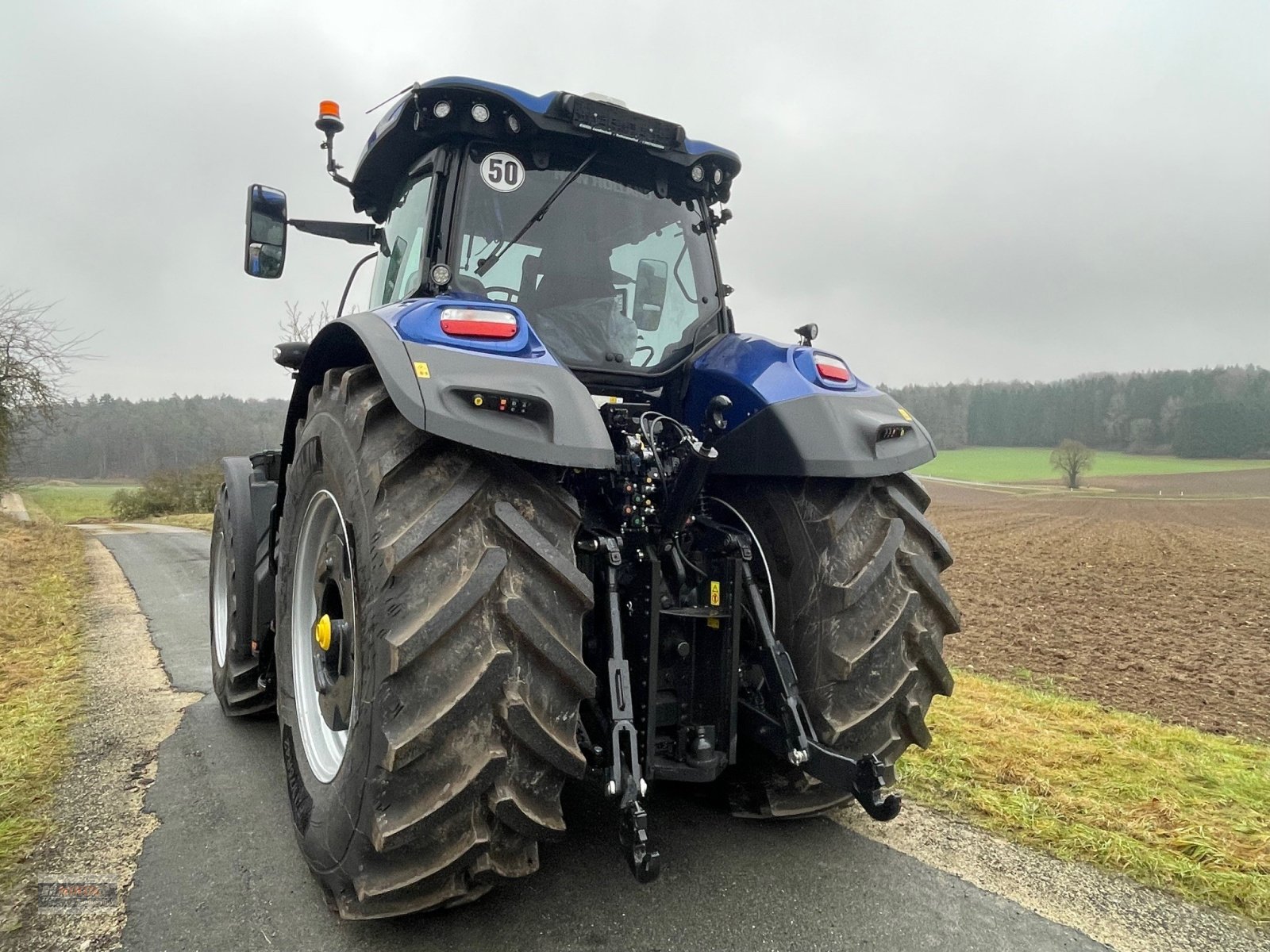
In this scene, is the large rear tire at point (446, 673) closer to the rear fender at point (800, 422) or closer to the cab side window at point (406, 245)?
the rear fender at point (800, 422)

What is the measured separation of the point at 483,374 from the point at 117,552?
Answer: 15.0 meters

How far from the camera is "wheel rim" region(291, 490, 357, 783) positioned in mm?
2209

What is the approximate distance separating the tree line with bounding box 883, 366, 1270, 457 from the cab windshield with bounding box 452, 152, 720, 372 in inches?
2780

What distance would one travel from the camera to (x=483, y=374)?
1.96 m

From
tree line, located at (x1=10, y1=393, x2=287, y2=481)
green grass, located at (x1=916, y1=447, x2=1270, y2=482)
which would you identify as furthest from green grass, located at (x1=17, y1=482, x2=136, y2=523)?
green grass, located at (x1=916, y1=447, x2=1270, y2=482)

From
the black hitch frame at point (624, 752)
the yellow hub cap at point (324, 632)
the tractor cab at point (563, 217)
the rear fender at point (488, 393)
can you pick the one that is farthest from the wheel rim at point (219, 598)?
the black hitch frame at point (624, 752)

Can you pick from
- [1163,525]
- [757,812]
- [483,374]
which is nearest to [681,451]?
[483,374]

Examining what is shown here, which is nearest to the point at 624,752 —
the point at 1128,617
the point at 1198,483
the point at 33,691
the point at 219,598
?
the point at 219,598

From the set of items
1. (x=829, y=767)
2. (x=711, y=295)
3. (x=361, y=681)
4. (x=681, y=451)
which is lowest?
(x=829, y=767)

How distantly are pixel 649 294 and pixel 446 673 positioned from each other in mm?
1806

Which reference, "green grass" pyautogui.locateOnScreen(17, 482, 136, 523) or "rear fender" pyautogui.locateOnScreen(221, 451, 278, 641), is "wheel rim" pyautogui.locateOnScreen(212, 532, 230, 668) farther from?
"green grass" pyautogui.locateOnScreen(17, 482, 136, 523)

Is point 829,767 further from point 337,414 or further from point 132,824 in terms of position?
point 132,824

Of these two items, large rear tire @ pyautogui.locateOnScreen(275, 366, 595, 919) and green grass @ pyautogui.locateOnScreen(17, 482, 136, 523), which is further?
green grass @ pyautogui.locateOnScreen(17, 482, 136, 523)

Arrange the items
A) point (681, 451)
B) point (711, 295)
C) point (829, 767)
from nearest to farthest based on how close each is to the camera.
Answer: point (829, 767) → point (681, 451) → point (711, 295)
